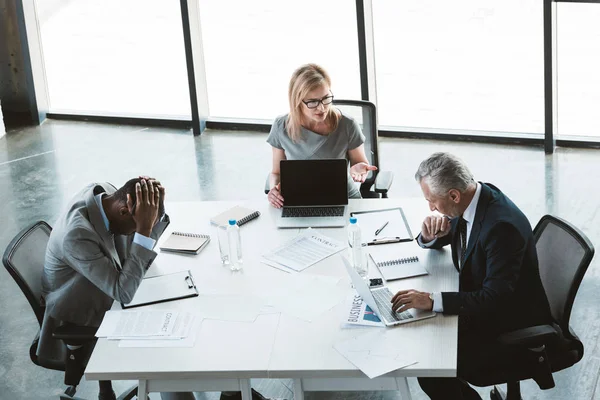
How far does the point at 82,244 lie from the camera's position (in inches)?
151

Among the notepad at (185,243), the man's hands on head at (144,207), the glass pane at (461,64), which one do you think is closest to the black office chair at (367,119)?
the notepad at (185,243)

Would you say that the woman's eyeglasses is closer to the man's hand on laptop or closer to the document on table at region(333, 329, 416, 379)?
the man's hand on laptop

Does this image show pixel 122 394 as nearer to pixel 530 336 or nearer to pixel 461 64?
pixel 530 336

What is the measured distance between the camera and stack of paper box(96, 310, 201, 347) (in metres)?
3.53

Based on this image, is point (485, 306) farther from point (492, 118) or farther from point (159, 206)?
point (492, 118)

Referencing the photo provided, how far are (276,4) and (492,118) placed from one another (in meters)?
2.33

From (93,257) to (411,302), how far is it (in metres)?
1.45

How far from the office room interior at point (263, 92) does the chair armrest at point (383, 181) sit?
0.44 meters

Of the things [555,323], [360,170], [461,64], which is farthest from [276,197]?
[461,64]

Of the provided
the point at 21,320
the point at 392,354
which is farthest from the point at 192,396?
the point at 21,320

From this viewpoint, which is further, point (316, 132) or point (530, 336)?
point (316, 132)

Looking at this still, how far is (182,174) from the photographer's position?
7.68 meters

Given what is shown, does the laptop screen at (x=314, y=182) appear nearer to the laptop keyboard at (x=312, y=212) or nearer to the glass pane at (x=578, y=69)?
the laptop keyboard at (x=312, y=212)

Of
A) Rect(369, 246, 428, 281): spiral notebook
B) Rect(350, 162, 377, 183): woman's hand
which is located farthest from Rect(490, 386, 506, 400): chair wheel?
Rect(350, 162, 377, 183): woman's hand
